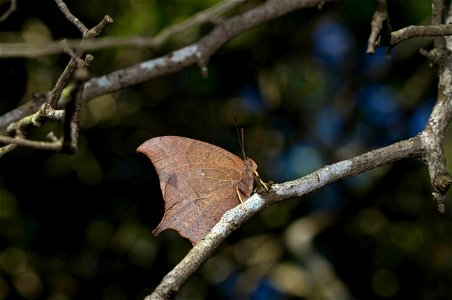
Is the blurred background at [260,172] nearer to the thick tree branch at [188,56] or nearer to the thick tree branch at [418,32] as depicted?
the thick tree branch at [188,56]

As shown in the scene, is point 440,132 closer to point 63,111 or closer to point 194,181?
point 194,181

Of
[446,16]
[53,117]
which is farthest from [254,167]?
[446,16]

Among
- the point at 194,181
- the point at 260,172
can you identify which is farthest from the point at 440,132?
the point at 260,172

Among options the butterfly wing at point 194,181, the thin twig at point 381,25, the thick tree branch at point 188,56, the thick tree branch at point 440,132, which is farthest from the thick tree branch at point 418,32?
the thick tree branch at point 188,56

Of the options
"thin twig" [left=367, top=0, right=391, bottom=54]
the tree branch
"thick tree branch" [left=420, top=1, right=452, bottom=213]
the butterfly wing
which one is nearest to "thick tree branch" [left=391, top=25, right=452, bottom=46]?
"thin twig" [left=367, top=0, right=391, bottom=54]

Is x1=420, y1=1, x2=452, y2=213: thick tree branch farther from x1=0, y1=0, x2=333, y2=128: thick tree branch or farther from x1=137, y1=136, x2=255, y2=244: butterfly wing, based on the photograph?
x1=0, y1=0, x2=333, y2=128: thick tree branch

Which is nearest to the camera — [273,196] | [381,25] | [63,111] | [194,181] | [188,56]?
[63,111]
